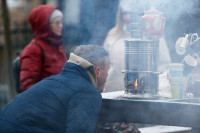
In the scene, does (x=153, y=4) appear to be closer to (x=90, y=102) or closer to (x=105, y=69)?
(x=105, y=69)

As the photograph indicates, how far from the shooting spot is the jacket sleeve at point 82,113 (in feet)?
7.50

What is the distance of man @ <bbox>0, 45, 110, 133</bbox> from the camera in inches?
91.5

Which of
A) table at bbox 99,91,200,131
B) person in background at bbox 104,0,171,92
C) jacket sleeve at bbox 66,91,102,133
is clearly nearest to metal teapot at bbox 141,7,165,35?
table at bbox 99,91,200,131

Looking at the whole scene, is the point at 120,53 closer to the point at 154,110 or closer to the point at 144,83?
the point at 144,83

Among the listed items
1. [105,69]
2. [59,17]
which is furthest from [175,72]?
[59,17]

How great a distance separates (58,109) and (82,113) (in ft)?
0.63

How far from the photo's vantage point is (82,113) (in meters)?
2.30

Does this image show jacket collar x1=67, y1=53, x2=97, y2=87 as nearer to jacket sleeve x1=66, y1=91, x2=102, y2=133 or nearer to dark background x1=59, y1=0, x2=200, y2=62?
jacket sleeve x1=66, y1=91, x2=102, y2=133

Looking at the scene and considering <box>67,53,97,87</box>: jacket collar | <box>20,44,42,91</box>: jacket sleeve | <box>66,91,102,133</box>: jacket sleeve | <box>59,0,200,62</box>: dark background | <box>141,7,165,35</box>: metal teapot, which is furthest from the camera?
<box>20,44,42,91</box>: jacket sleeve

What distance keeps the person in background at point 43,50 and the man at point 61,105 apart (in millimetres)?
1454

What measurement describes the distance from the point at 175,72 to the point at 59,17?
7.13 ft

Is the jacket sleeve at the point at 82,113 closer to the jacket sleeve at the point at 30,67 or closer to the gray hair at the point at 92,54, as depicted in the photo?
the gray hair at the point at 92,54

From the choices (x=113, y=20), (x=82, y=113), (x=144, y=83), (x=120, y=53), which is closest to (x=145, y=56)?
(x=144, y=83)

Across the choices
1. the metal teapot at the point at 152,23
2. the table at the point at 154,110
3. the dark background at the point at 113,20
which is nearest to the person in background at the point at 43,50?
the dark background at the point at 113,20
